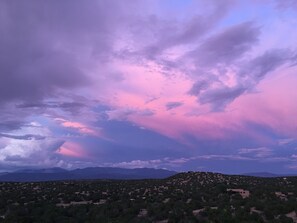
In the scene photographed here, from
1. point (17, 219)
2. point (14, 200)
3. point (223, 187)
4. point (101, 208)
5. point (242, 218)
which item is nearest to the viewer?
point (242, 218)

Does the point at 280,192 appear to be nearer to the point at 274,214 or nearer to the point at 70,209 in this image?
the point at 274,214

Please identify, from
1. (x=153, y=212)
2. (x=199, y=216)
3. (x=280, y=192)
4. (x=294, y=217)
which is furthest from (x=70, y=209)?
(x=280, y=192)

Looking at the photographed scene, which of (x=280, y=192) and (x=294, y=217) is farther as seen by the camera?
(x=280, y=192)

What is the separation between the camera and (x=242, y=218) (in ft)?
87.0

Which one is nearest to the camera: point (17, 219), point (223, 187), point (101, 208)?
point (17, 219)

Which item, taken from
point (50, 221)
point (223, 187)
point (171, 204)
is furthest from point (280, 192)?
point (50, 221)

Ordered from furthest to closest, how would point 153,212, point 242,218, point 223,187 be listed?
point 223,187, point 153,212, point 242,218

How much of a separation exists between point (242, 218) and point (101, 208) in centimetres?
1264

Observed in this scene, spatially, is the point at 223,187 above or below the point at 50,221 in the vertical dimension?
above

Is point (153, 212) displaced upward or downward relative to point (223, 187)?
downward

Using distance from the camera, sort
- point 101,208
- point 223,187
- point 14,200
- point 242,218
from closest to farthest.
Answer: point 242,218 → point 101,208 → point 14,200 → point 223,187

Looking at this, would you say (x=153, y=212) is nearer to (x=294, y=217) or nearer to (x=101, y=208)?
(x=101, y=208)

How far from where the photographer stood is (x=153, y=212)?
31688mm

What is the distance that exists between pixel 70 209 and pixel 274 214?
16.6 meters
